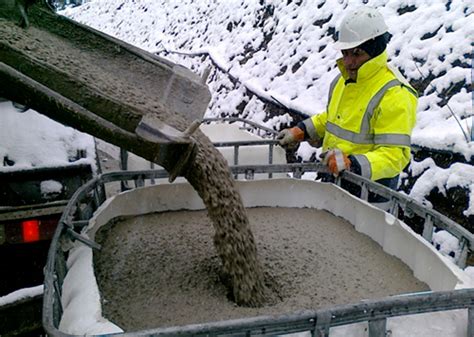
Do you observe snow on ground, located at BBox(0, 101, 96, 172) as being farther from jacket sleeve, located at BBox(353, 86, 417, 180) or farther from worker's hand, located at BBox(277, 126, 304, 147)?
jacket sleeve, located at BBox(353, 86, 417, 180)

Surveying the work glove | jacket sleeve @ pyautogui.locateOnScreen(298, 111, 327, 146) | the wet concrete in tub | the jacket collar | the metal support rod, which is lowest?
the wet concrete in tub

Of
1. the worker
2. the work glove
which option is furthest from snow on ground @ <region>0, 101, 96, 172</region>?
the worker

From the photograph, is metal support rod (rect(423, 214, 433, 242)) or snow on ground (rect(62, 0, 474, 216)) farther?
snow on ground (rect(62, 0, 474, 216))

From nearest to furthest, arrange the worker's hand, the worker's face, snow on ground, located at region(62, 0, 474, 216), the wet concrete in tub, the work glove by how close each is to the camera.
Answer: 1. the wet concrete in tub
2. the work glove
3. the worker's face
4. the worker's hand
5. snow on ground, located at region(62, 0, 474, 216)

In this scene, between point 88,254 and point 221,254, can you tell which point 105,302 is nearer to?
point 88,254

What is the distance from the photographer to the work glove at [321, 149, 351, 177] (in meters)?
2.65

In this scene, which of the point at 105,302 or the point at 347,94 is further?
the point at 347,94

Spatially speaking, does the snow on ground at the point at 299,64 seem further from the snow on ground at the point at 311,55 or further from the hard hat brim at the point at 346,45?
the hard hat brim at the point at 346,45

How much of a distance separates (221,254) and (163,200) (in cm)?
75

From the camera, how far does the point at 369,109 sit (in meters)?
2.87

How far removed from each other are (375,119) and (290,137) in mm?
722

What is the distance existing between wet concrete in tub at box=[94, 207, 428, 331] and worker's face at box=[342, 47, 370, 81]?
1014 mm

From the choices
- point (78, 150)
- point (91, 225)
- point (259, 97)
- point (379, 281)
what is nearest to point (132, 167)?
point (78, 150)

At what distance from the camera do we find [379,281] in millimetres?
1962
